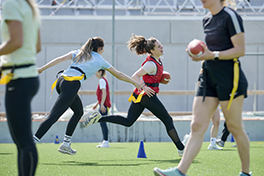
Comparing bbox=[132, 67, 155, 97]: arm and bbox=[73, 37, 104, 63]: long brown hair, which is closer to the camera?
bbox=[132, 67, 155, 97]: arm

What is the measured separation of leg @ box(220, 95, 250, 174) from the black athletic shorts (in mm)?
68

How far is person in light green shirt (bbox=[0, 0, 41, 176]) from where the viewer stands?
2.97m

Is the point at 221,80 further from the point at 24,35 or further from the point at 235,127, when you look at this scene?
the point at 24,35

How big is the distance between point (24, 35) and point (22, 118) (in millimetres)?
582

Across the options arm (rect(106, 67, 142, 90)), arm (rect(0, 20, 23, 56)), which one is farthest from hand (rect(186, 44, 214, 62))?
arm (rect(106, 67, 142, 90))

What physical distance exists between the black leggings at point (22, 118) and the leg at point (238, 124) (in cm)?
168

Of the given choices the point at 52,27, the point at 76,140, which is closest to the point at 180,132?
the point at 76,140

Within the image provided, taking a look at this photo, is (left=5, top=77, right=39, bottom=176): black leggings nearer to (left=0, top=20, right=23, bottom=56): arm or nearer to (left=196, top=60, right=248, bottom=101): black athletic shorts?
(left=0, top=20, right=23, bottom=56): arm

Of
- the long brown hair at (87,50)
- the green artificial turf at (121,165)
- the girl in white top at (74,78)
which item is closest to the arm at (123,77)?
the girl in white top at (74,78)

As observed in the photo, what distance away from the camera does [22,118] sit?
9.92ft

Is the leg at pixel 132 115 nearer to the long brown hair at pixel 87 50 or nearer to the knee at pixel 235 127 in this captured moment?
the long brown hair at pixel 87 50

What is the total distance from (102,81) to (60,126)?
84.4 inches

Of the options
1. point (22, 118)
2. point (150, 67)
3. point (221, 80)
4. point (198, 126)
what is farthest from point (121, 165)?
point (22, 118)

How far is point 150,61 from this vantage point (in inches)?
251
